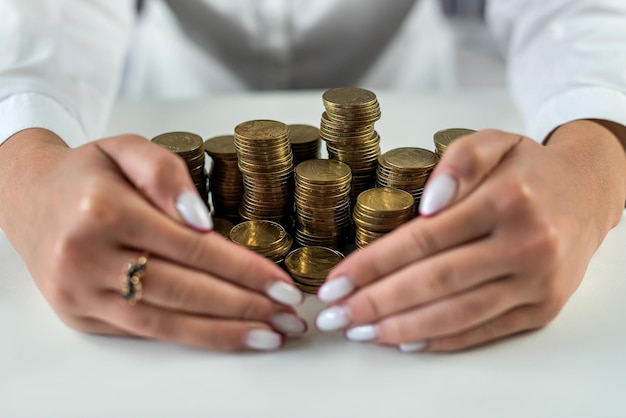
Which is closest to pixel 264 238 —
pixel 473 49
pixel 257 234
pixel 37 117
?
pixel 257 234

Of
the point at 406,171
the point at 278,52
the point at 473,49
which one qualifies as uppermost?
the point at 473,49

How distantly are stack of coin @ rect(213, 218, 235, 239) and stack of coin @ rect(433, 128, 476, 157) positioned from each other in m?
0.24

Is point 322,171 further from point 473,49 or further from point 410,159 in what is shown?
point 473,49

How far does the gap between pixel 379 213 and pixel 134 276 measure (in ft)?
0.78

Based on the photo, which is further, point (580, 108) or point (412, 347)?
point (580, 108)

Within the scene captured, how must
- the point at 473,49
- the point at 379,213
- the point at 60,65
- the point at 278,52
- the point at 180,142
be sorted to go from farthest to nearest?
the point at 473,49 → the point at 278,52 → the point at 60,65 → the point at 180,142 → the point at 379,213

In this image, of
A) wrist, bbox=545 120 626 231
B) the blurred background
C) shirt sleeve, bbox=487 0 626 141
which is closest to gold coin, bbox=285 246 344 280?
wrist, bbox=545 120 626 231

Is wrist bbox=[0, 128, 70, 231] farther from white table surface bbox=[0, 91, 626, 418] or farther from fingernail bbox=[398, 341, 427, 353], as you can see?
fingernail bbox=[398, 341, 427, 353]

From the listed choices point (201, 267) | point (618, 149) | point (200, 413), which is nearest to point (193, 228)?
point (201, 267)

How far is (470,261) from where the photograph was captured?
60 cm

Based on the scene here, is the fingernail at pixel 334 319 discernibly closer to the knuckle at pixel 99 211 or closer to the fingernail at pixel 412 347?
the fingernail at pixel 412 347

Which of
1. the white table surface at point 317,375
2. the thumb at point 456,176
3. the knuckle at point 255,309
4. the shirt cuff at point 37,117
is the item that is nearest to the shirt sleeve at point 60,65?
the shirt cuff at point 37,117

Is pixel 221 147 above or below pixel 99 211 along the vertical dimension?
above

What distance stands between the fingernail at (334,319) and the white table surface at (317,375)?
3 cm
